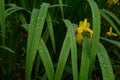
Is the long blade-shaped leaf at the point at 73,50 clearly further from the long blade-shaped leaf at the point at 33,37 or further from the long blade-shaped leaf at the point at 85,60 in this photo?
the long blade-shaped leaf at the point at 33,37

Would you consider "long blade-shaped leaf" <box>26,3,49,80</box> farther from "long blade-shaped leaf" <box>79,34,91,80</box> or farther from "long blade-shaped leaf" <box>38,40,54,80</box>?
"long blade-shaped leaf" <box>79,34,91,80</box>

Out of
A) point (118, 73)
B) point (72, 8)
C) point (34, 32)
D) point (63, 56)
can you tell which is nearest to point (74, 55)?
point (63, 56)

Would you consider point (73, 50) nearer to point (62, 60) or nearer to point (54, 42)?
point (62, 60)

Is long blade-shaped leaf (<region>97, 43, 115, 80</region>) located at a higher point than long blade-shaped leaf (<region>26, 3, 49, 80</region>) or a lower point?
lower

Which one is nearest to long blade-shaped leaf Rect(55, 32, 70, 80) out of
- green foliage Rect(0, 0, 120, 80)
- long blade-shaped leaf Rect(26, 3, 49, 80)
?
green foliage Rect(0, 0, 120, 80)

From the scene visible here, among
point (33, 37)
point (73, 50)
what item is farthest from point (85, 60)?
point (33, 37)

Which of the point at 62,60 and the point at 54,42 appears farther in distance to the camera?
the point at 54,42

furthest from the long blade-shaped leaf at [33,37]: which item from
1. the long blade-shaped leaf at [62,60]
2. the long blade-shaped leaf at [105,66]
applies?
the long blade-shaped leaf at [105,66]

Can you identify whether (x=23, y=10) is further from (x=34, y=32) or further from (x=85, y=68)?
(x=85, y=68)
